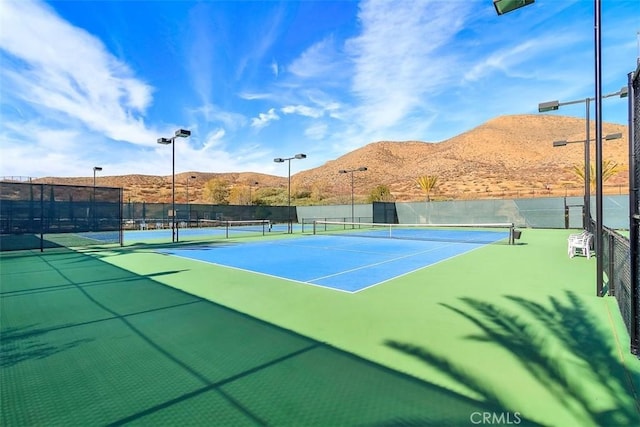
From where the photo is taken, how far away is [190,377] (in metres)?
2.98

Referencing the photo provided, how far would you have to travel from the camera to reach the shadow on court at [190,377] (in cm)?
243

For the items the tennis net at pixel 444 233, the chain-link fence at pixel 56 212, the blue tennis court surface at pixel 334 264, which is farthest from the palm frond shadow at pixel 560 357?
the chain-link fence at pixel 56 212

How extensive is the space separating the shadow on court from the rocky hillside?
5080 cm

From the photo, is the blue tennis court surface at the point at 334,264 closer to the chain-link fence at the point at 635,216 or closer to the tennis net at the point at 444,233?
the tennis net at the point at 444,233

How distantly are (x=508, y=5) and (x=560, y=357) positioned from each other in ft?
16.5

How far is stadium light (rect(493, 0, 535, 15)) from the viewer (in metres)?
5.27

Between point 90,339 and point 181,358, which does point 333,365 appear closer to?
point 181,358

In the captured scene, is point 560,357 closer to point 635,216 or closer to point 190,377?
point 635,216

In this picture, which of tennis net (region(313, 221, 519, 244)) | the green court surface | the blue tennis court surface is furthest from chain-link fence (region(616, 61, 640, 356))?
tennis net (region(313, 221, 519, 244))

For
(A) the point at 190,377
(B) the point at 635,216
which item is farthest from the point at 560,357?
(A) the point at 190,377

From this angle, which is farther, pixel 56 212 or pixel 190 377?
pixel 56 212

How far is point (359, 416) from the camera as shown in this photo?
2.40 meters

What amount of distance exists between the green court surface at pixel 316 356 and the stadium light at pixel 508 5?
4.44 metres

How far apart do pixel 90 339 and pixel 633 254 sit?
5.77 metres
